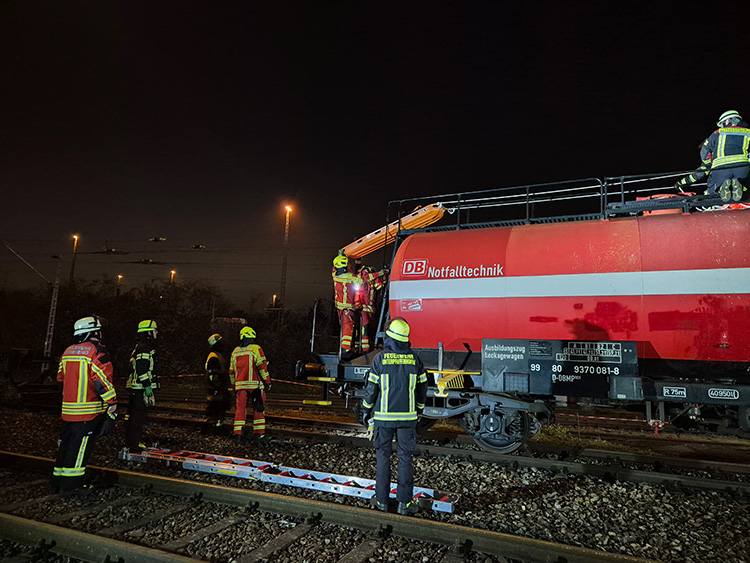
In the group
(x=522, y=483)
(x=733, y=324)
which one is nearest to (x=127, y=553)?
(x=522, y=483)

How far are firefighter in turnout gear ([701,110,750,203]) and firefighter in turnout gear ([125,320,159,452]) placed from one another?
869cm

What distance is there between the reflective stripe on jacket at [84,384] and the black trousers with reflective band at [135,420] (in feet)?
5.31

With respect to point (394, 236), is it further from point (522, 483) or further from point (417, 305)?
point (522, 483)

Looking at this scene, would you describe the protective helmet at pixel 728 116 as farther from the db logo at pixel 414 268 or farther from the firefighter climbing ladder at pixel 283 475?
the firefighter climbing ladder at pixel 283 475

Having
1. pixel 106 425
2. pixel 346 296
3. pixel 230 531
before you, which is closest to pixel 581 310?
pixel 346 296

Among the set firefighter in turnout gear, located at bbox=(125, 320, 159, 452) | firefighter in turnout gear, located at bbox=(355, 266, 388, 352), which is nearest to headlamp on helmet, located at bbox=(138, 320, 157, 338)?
firefighter in turnout gear, located at bbox=(125, 320, 159, 452)

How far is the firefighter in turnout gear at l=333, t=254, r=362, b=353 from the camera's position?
29.5 feet

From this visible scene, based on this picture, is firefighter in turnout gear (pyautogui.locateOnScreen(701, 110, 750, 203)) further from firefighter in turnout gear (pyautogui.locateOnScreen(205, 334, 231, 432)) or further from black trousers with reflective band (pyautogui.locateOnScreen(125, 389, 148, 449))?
firefighter in turnout gear (pyautogui.locateOnScreen(205, 334, 231, 432))

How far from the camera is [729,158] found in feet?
20.9

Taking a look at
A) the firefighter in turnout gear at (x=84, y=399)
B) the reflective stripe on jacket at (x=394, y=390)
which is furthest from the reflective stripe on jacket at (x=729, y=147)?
the firefighter in turnout gear at (x=84, y=399)

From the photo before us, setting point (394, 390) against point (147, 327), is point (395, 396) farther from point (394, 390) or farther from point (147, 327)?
point (147, 327)

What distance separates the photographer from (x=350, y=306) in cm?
903

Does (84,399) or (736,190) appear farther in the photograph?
(736,190)

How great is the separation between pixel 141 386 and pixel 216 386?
3.03 meters
